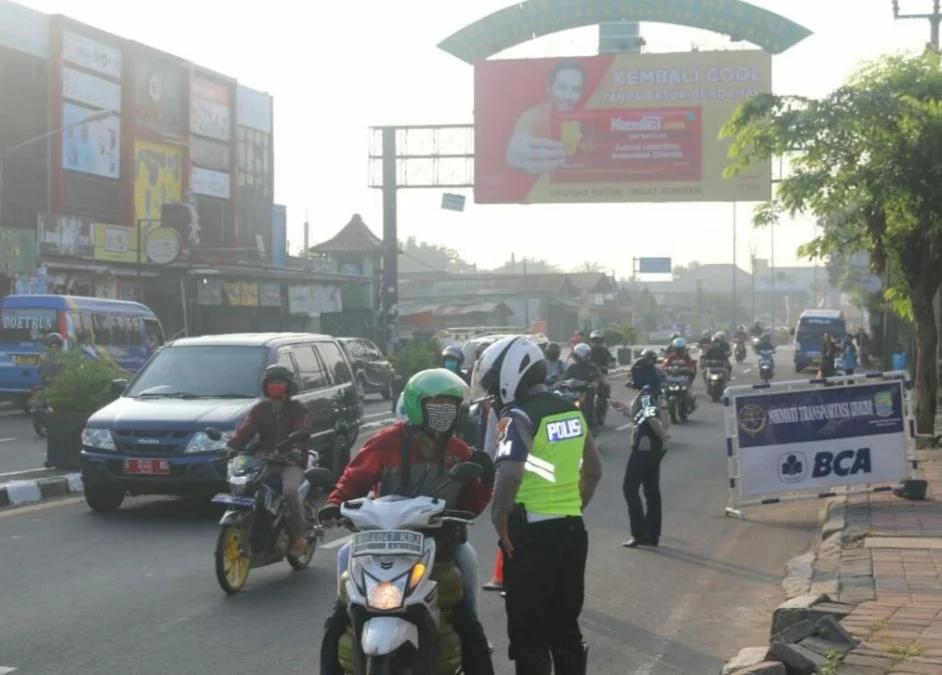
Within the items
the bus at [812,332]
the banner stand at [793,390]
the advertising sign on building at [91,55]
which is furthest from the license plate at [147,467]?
the bus at [812,332]

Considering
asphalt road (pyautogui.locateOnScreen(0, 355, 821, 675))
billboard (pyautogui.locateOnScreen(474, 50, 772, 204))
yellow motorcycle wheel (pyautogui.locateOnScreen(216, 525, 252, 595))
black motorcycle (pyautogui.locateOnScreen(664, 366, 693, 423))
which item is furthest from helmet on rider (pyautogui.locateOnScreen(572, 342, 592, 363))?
billboard (pyautogui.locateOnScreen(474, 50, 772, 204))

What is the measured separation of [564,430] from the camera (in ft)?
19.9

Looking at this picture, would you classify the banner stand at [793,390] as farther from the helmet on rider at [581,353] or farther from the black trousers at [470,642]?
the black trousers at [470,642]

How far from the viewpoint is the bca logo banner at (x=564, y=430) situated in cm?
600

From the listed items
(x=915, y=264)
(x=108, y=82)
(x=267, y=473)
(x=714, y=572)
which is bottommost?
(x=714, y=572)

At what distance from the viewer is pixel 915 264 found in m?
19.3

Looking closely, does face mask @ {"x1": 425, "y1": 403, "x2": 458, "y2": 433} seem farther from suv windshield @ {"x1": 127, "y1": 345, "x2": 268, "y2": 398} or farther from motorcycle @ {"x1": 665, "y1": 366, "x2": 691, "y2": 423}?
motorcycle @ {"x1": 665, "y1": 366, "x2": 691, "y2": 423}

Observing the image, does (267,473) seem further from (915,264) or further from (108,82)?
(108,82)

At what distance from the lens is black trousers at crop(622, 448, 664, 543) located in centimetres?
1144

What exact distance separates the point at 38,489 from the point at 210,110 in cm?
3766

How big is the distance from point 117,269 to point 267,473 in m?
32.5

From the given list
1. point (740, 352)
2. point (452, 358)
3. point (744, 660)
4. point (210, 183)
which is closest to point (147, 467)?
point (452, 358)

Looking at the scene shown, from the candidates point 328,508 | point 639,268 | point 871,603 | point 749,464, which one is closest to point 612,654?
point 871,603

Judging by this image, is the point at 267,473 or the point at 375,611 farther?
the point at 267,473
